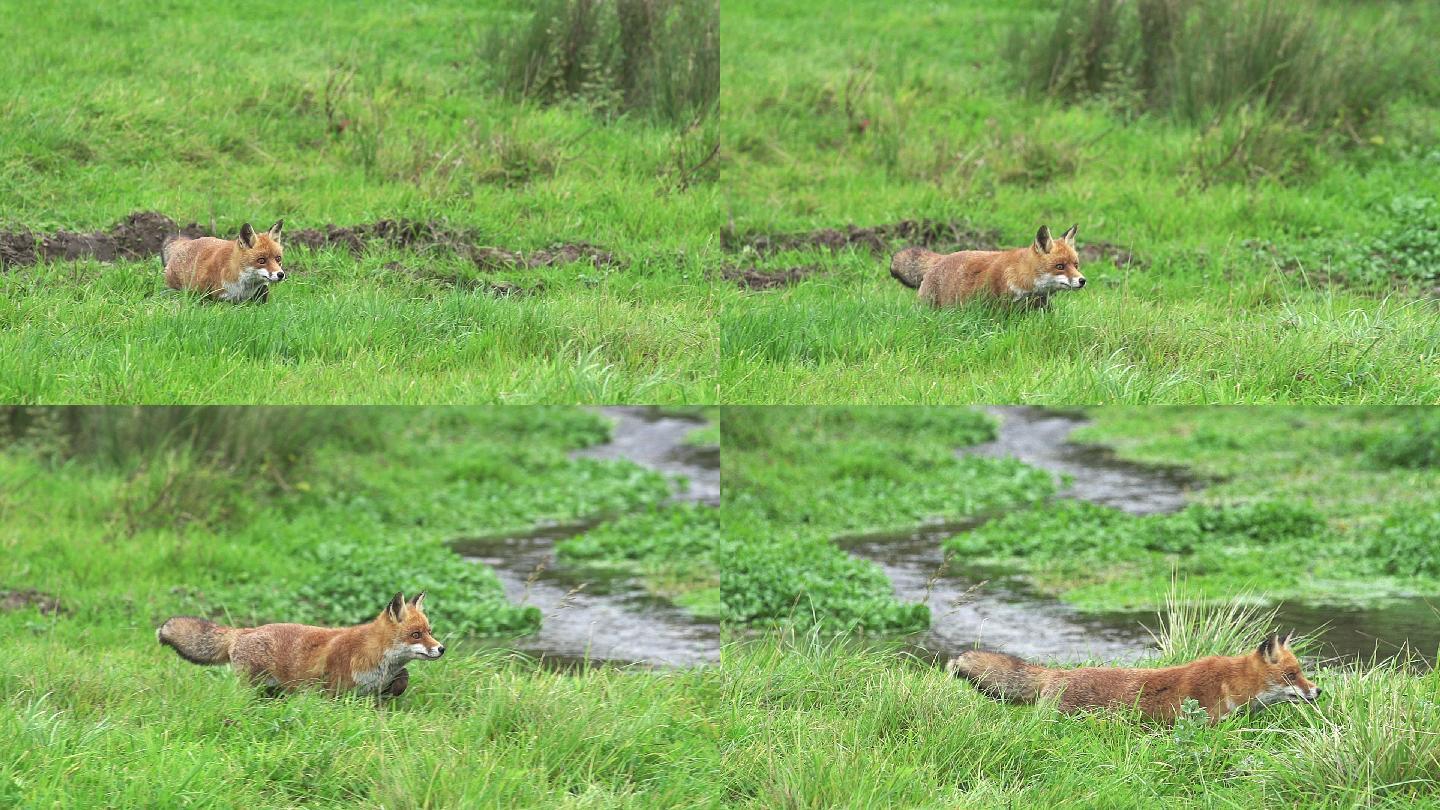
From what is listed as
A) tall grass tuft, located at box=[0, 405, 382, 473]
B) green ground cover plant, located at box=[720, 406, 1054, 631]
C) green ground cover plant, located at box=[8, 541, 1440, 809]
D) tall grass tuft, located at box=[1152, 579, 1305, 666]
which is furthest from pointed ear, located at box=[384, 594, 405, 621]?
tall grass tuft, located at box=[0, 405, 382, 473]

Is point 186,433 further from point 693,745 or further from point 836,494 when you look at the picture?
point 693,745

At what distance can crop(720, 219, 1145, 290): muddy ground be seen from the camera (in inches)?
500

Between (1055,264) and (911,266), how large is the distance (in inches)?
59.2

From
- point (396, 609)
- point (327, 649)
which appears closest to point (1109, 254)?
point (396, 609)

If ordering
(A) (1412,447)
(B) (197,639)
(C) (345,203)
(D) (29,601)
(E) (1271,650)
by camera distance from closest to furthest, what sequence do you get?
(E) (1271,650), (B) (197,639), (D) (29,601), (C) (345,203), (A) (1412,447)

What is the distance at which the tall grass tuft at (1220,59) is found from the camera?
16.0 metres

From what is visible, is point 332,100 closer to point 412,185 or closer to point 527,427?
point 412,185

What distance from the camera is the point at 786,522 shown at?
12.4 metres

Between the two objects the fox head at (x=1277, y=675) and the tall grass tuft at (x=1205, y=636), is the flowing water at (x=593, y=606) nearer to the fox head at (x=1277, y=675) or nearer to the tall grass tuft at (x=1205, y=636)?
the tall grass tuft at (x=1205, y=636)

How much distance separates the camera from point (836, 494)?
13.1 m

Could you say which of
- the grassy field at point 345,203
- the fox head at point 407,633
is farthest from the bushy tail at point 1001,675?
the fox head at point 407,633

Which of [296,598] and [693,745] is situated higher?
[693,745]

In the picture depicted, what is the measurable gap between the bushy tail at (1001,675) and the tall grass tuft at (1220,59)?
991 centimetres

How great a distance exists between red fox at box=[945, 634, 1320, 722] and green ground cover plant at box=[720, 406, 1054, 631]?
1755 mm
